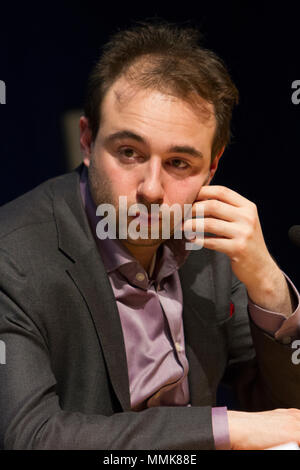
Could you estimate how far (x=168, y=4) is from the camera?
1949mm

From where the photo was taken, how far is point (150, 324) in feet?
4.42

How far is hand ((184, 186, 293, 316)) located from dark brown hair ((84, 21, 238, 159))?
141mm

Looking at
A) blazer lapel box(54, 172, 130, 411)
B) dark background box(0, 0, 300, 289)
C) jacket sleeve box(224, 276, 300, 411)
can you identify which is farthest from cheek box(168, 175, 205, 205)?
dark background box(0, 0, 300, 289)

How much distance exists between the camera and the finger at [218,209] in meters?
1.27

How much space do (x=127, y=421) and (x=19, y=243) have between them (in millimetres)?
438

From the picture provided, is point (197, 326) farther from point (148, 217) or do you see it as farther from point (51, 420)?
point (51, 420)

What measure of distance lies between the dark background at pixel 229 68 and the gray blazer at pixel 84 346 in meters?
0.48

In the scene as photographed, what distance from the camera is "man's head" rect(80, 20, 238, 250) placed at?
1181mm

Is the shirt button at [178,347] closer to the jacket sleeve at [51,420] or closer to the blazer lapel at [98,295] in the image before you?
the blazer lapel at [98,295]

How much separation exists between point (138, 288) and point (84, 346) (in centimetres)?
19

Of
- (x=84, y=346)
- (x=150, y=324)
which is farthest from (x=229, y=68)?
(x=84, y=346)

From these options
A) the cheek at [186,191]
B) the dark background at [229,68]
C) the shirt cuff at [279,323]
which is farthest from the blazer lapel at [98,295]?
the dark background at [229,68]

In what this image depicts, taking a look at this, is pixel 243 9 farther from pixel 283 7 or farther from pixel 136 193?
pixel 136 193
